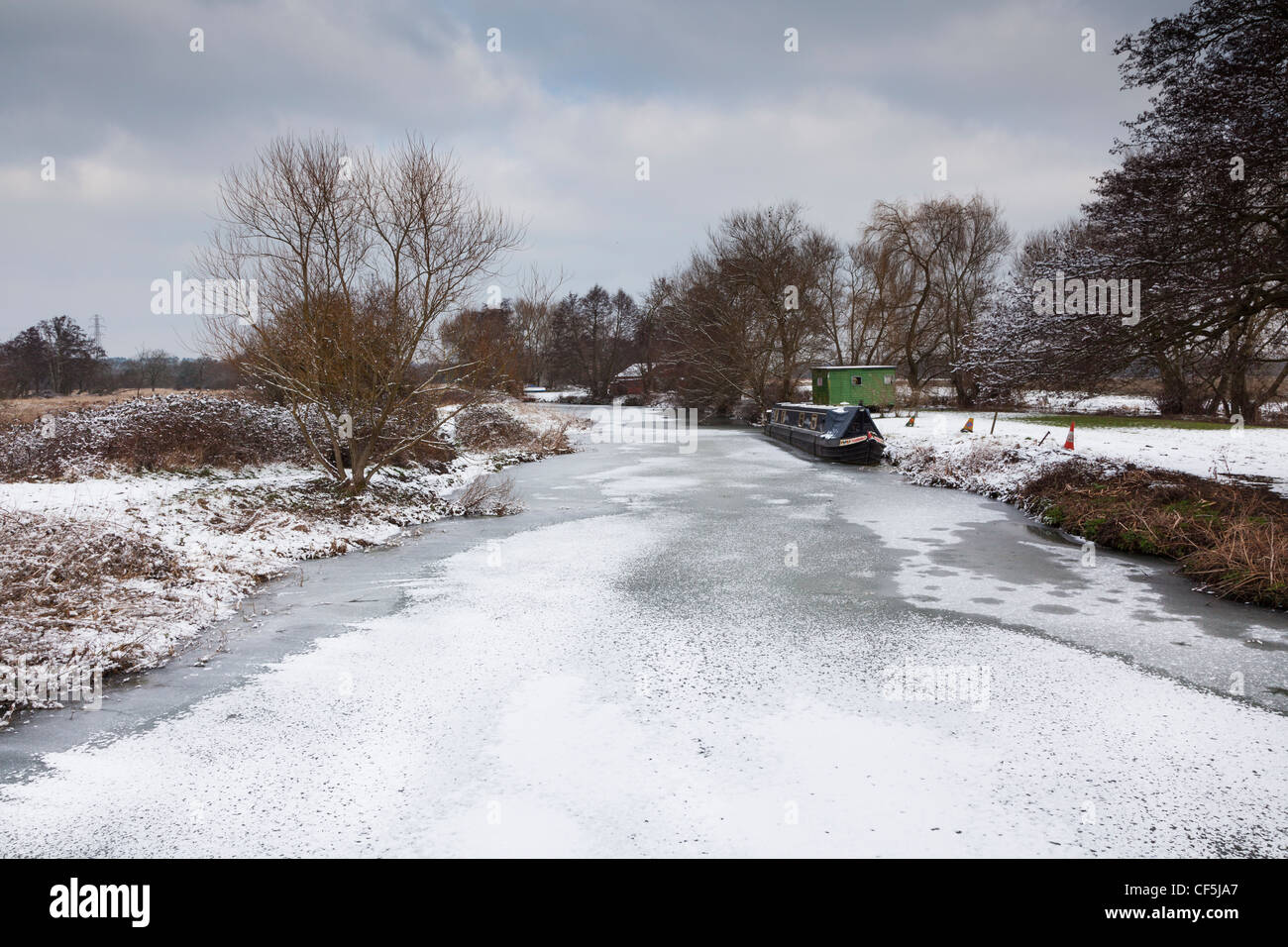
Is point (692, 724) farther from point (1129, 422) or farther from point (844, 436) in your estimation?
point (1129, 422)

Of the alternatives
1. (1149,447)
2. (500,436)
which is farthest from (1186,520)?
(500,436)

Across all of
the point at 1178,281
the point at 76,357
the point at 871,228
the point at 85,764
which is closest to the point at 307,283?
the point at 85,764

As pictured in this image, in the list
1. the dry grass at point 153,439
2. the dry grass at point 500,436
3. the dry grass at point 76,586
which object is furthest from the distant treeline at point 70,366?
the dry grass at point 76,586

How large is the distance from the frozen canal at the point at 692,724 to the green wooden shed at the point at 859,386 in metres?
23.4

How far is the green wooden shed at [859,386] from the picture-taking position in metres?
31.0

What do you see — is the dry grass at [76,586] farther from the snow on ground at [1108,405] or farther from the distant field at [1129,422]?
the snow on ground at [1108,405]

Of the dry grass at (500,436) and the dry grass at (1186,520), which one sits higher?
the dry grass at (500,436)

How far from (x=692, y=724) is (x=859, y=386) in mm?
28798

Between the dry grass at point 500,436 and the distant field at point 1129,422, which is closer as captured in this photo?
the distant field at point 1129,422

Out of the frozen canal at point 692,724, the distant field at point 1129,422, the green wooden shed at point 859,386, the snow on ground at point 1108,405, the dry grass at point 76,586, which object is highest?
the green wooden shed at point 859,386

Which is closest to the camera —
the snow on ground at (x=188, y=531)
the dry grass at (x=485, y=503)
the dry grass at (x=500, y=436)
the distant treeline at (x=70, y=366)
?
the snow on ground at (x=188, y=531)

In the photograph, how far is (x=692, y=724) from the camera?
4.29 m

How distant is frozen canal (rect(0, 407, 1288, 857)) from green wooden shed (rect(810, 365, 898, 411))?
2344cm

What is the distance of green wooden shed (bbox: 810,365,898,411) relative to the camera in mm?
31031
